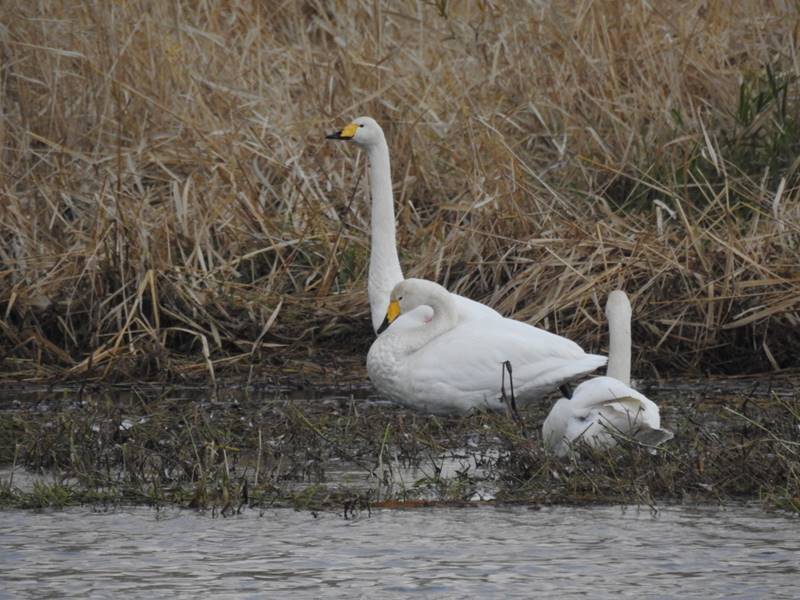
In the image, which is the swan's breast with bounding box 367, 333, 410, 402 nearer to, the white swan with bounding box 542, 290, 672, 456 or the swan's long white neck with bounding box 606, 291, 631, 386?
the swan's long white neck with bounding box 606, 291, 631, 386

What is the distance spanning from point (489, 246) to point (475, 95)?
73.4 inches

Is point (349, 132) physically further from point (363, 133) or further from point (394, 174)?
point (394, 174)

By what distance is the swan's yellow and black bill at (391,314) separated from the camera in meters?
7.74

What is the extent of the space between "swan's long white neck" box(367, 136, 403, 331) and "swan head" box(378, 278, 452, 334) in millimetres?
342

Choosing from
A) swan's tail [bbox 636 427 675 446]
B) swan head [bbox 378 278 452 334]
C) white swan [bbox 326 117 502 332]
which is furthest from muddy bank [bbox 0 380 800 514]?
white swan [bbox 326 117 502 332]

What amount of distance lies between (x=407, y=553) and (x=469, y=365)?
2.50m

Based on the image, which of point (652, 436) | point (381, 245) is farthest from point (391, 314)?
point (652, 436)

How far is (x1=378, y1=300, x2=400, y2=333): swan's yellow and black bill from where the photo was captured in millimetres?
7738

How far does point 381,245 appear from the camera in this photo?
27.8ft

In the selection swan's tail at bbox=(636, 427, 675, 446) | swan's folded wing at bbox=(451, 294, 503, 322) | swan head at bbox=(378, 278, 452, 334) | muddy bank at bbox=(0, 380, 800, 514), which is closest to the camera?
muddy bank at bbox=(0, 380, 800, 514)

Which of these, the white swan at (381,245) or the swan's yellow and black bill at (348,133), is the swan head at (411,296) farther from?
the swan's yellow and black bill at (348,133)

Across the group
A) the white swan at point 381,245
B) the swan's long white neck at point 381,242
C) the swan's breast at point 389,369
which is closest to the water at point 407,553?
the swan's breast at point 389,369

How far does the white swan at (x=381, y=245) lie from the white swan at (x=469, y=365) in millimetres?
253

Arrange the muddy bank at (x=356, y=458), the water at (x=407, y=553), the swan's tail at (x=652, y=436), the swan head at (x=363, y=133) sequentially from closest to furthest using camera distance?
1. the water at (x=407, y=553)
2. the muddy bank at (x=356, y=458)
3. the swan's tail at (x=652, y=436)
4. the swan head at (x=363, y=133)
